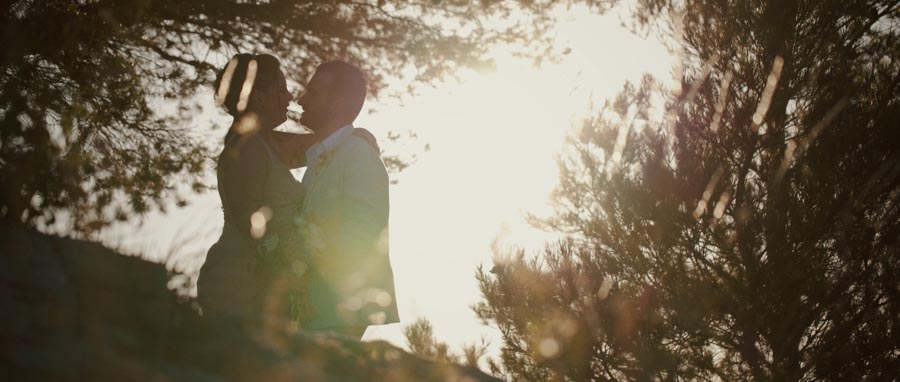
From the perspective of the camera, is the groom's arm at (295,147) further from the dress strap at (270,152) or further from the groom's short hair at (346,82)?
the dress strap at (270,152)

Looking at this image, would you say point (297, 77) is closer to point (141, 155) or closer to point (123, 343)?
→ point (141, 155)

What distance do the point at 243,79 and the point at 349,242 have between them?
92 centimetres

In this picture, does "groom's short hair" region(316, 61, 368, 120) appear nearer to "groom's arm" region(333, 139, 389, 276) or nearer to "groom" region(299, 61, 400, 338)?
"groom" region(299, 61, 400, 338)

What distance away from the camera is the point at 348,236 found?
3.04 m

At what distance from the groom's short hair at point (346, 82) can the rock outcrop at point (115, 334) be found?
1.80 meters

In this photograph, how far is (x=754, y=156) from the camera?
8602mm

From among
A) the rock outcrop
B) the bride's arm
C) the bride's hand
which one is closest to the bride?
the bride's hand

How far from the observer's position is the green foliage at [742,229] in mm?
7688

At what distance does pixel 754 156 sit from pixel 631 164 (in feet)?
4.71

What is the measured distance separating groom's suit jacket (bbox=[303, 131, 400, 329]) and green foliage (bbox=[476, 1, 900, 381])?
5.48 meters

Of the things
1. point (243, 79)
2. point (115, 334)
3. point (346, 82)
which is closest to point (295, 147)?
point (346, 82)

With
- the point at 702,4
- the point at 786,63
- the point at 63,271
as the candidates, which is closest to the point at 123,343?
the point at 63,271

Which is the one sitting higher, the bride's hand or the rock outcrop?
the bride's hand

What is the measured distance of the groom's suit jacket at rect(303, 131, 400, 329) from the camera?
3.00 metres
